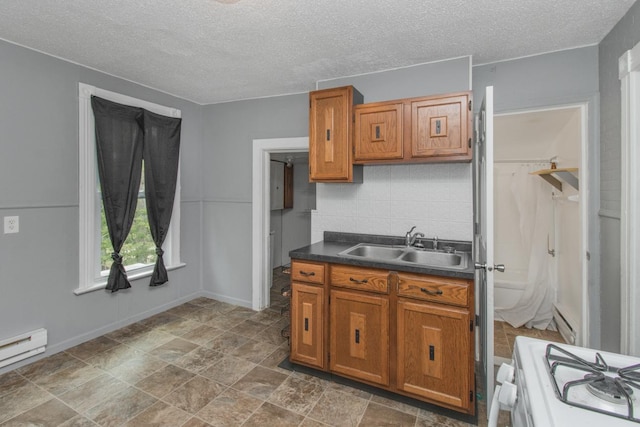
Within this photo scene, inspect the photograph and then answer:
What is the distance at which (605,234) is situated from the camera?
2.13 m

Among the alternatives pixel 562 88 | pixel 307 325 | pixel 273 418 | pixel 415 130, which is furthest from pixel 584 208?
pixel 273 418

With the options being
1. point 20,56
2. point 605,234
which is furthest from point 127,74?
point 605,234

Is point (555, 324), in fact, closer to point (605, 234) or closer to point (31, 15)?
point (605, 234)

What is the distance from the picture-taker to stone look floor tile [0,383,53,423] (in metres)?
1.94

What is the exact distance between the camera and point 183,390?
2193 mm

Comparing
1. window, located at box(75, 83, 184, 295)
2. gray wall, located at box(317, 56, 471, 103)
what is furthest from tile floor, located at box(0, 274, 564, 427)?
gray wall, located at box(317, 56, 471, 103)

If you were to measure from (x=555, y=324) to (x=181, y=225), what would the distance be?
4.23m

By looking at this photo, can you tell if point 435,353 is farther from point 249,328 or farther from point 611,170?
point 249,328

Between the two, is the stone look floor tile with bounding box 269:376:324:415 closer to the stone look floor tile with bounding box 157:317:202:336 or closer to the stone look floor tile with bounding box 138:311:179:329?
the stone look floor tile with bounding box 157:317:202:336

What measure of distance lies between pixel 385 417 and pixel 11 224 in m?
3.00

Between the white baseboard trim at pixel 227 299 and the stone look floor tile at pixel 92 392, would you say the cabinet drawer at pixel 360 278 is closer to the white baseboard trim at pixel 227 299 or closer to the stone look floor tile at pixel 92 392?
the stone look floor tile at pixel 92 392

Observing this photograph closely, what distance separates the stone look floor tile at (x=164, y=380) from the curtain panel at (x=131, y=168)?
40.5 inches

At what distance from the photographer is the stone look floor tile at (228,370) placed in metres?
2.34

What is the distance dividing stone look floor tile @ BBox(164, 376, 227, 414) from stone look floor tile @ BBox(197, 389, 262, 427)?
0.17 ft
